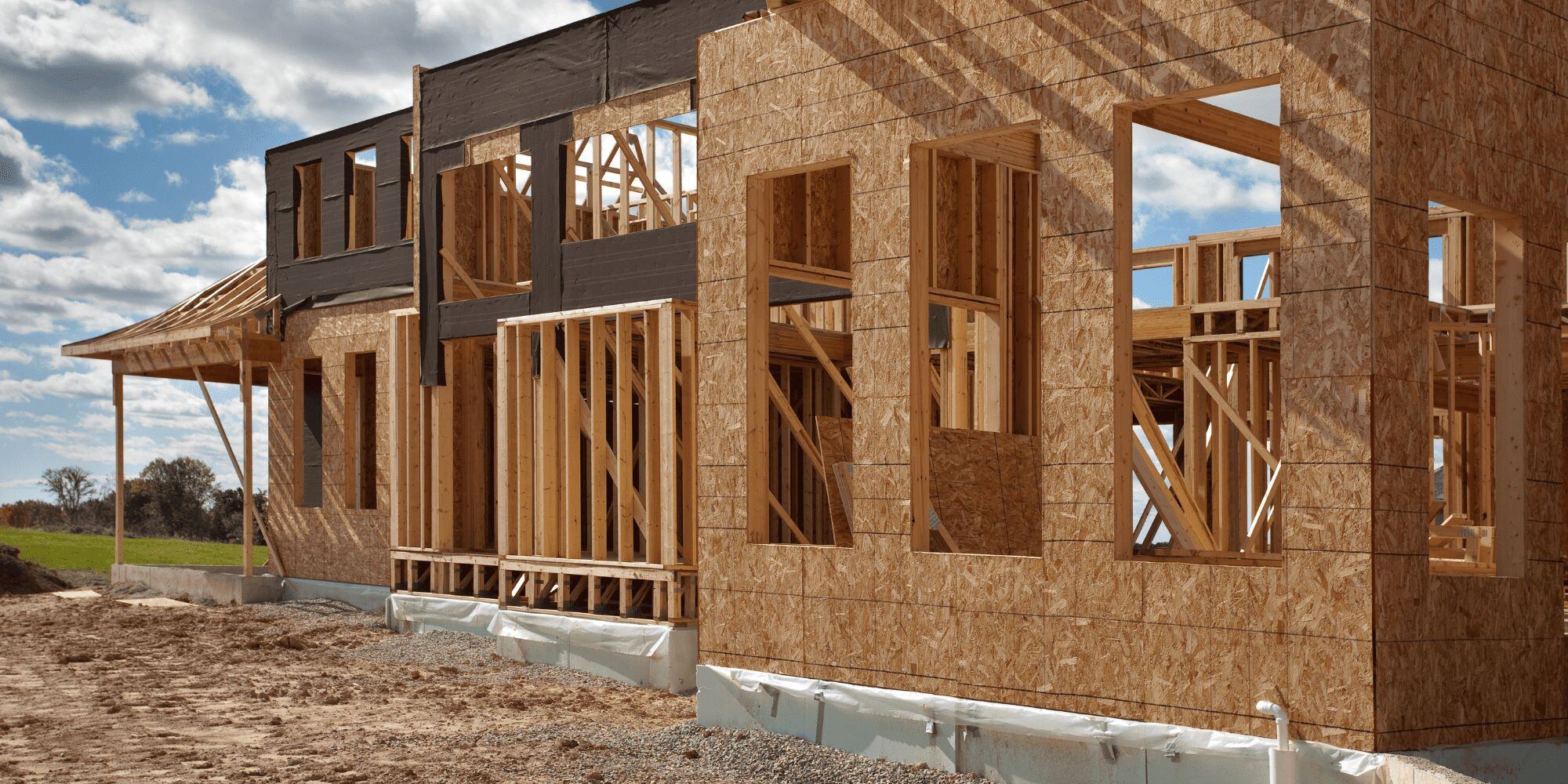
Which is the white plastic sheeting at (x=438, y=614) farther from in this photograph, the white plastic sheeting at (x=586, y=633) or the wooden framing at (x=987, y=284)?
the wooden framing at (x=987, y=284)

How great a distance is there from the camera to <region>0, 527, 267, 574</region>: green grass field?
28.4 metres

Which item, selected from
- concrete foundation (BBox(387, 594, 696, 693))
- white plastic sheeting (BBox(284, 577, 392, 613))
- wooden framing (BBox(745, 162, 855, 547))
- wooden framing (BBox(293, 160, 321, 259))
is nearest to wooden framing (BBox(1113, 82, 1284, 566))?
wooden framing (BBox(745, 162, 855, 547))

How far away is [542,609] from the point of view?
15398 millimetres

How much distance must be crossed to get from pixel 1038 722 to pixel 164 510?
138 feet

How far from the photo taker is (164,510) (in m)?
45.3

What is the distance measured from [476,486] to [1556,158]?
13.0m

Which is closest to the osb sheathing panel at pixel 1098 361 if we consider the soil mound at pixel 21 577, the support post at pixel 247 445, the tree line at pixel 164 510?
the support post at pixel 247 445

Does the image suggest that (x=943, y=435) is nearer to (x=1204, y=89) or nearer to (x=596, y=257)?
(x=1204, y=89)

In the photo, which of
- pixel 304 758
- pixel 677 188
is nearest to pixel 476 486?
pixel 677 188

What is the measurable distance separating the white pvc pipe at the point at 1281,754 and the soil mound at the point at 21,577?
72.8 feet

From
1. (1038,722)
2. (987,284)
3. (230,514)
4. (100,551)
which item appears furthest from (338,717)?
(230,514)

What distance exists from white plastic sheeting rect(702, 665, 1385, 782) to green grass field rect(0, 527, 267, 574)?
761 inches

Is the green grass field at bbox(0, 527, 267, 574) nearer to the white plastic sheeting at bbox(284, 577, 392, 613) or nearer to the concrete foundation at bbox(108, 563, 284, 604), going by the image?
the concrete foundation at bbox(108, 563, 284, 604)

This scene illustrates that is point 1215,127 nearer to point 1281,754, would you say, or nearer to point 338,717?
A: point 1281,754
